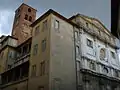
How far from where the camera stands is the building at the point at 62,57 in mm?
24203

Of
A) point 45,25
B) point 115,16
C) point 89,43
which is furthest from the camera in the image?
point 89,43

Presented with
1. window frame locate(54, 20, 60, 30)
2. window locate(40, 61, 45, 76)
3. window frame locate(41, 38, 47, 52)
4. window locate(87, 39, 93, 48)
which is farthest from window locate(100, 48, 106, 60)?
window locate(40, 61, 45, 76)

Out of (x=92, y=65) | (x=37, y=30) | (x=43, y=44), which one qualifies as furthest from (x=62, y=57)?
(x=92, y=65)

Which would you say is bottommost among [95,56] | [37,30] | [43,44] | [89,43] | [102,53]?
[95,56]

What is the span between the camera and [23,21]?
47.4 metres

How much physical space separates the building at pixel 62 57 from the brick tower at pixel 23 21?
6373 millimetres

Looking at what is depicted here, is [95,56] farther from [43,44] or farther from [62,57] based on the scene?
[43,44]

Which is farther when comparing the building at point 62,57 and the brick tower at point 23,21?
the brick tower at point 23,21

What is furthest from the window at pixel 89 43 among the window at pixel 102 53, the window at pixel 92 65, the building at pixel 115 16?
the building at pixel 115 16

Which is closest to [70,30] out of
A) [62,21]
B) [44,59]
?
[62,21]

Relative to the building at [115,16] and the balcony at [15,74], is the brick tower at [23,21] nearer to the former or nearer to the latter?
the balcony at [15,74]

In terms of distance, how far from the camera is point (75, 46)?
95.5 ft

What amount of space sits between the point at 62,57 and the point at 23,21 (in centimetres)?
2543

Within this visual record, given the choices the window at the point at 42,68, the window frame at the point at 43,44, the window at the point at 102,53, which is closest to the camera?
the window at the point at 42,68
